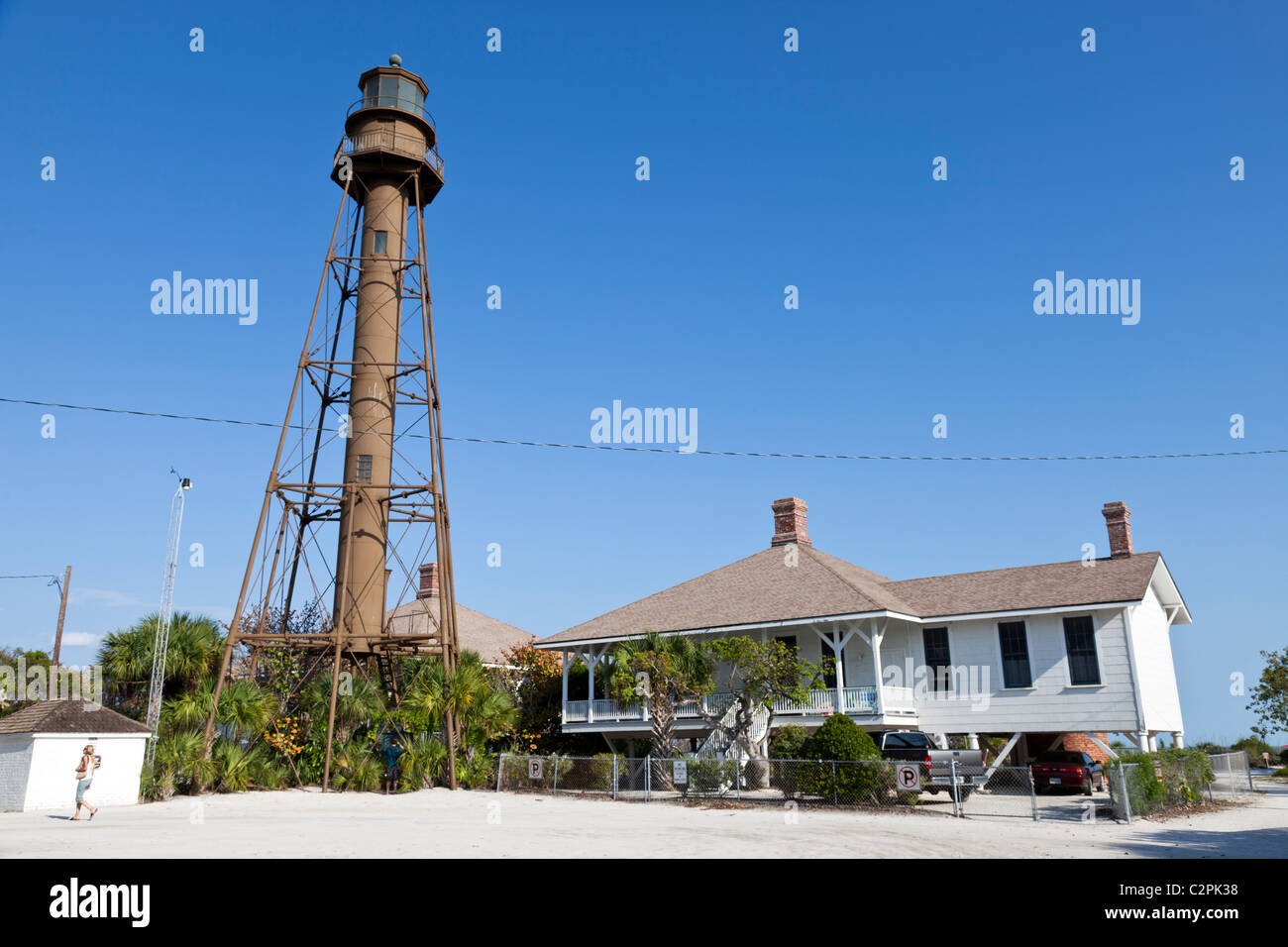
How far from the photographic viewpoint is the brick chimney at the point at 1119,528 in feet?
99.1

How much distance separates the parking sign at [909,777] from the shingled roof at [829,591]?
6.80m

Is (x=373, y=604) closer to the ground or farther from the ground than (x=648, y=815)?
farther from the ground

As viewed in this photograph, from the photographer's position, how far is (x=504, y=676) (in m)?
36.4

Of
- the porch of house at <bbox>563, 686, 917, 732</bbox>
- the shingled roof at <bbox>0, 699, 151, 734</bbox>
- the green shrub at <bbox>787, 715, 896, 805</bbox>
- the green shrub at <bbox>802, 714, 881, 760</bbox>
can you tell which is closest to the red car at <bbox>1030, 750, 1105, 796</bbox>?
the porch of house at <bbox>563, 686, 917, 732</bbox>

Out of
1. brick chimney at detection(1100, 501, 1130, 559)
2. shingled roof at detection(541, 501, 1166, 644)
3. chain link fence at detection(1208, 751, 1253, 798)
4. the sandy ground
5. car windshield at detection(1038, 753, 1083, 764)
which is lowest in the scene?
chain link fence at detection(1208, 751, 1253, 798)

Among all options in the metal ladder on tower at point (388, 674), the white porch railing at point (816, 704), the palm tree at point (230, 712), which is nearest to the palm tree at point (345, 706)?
the palm tree at point (230, 712)

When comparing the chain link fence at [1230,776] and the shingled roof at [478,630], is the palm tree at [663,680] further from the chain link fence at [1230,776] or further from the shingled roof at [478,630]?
the shingled roof at [478,630]

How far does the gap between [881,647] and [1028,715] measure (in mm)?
4759

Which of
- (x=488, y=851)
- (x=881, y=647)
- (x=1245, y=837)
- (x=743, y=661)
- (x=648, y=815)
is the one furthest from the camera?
(x=881, y=647)

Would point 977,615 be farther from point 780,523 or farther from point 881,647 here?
point 780,523

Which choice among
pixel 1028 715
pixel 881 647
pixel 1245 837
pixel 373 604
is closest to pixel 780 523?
pixel 881 647

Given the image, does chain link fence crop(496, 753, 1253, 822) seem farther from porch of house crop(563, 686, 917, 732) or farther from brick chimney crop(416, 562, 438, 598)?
brick chimney crop(416, 562, 438, 598)

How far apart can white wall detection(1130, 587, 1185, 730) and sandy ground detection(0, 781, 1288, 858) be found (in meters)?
5.32

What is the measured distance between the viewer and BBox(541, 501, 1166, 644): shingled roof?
27.8 meters
